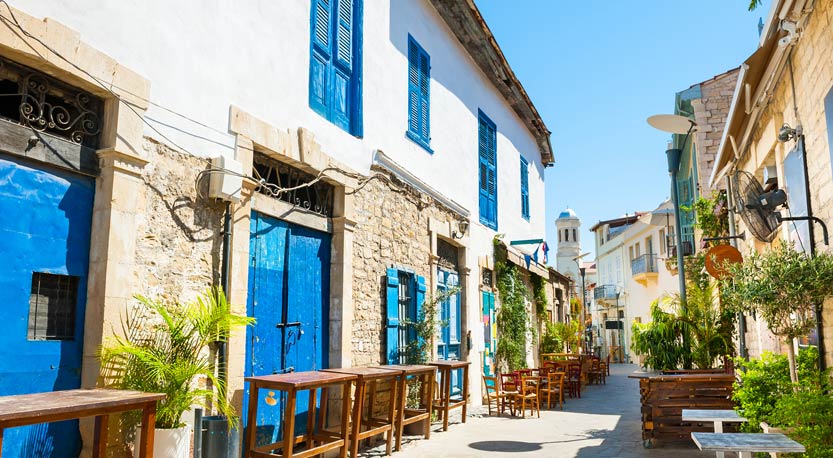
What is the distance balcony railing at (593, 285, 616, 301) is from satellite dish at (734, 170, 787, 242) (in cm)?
3431

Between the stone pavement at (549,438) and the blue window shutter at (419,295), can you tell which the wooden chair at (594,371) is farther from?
the blue window shutter at (419,295)

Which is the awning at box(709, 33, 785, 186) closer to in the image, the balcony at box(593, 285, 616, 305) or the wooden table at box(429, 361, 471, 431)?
the wooden table at box(429, 361, 471, 431)

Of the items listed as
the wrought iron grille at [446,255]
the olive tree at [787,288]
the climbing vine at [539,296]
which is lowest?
the olive tree at [787,288]

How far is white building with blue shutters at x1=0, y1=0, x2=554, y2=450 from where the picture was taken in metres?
4.32

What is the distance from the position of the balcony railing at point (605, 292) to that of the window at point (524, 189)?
988 inches

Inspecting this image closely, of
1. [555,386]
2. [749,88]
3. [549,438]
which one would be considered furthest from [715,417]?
[555,386]

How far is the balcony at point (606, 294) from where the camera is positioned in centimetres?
3956

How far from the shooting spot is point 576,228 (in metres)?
49.8

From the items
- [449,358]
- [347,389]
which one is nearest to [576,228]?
[449,358]

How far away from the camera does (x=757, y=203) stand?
19.9 ft

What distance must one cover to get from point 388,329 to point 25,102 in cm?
520

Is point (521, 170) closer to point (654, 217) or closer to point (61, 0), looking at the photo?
point (654, 217)

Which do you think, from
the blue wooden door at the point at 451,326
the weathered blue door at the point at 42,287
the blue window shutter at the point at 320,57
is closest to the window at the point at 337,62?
the blue window shutter at the point at 320,57

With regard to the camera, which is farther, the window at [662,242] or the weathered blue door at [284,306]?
the window at [662,242]
